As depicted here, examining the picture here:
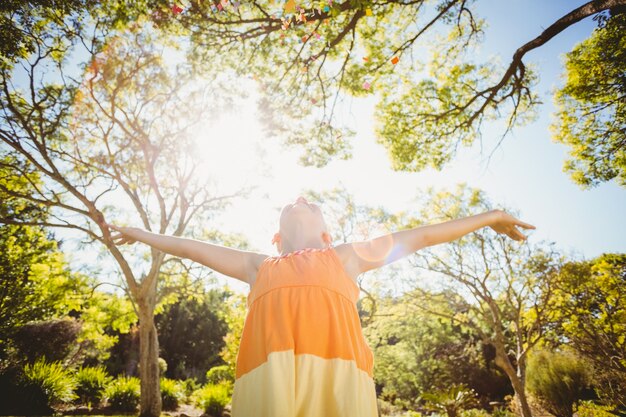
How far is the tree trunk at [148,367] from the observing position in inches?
371

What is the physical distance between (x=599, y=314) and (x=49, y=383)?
765 inches

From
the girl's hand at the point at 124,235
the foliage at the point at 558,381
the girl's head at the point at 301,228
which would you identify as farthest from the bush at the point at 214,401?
the foliage at the point at 558,381

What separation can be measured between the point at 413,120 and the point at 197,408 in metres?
16.2

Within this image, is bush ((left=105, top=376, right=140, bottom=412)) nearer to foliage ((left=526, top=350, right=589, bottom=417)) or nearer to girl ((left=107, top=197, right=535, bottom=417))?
girl ((left=107, top=197, right=535, bottom=417))

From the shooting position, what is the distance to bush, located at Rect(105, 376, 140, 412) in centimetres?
1157

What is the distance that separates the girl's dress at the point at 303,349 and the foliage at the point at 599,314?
39.0ft

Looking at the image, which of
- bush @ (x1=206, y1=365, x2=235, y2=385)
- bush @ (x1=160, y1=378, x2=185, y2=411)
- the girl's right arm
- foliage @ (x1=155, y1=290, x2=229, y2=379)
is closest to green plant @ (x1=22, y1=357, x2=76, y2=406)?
bush @ (x1=160, y1=378, x2=185, y2=411)

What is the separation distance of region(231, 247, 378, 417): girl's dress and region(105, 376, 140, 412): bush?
1438 centimetres

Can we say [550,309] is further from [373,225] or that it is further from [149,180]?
[149,180]

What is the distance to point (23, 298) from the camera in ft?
46.1

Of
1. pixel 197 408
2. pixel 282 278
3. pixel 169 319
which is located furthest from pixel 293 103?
pixel 169 319

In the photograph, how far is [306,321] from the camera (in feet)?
4.19

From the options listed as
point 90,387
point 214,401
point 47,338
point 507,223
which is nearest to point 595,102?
point 507,223

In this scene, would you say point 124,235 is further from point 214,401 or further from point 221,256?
point 214,401
